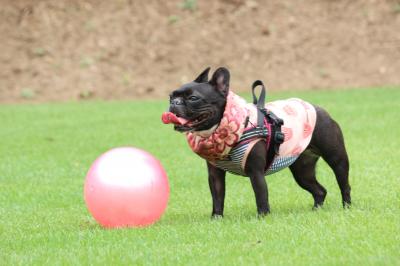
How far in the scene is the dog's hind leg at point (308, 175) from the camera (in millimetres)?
9359

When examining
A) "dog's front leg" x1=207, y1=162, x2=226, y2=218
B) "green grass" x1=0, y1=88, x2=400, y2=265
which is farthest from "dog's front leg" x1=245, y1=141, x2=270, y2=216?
"dog's front leg" x1=207, y1=162, x2=226, y2=218

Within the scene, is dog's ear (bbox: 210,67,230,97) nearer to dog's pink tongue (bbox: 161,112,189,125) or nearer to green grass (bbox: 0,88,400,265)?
dog's pink tongue (bbox: 161,112,189,125)

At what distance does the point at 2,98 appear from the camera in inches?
1009

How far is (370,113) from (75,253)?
43.4 feet

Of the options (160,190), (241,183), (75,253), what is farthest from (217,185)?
(241,183)

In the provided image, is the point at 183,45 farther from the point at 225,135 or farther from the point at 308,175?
the point at 225,135

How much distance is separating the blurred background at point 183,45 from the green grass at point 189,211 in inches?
248

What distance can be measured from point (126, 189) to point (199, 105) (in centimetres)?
107

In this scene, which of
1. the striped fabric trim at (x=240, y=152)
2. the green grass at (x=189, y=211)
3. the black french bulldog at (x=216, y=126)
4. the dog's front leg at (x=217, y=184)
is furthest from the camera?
the dog's front leg at (x=217, y=184)

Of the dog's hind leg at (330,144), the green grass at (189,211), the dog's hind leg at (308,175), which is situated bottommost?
the green grass at (189,211)

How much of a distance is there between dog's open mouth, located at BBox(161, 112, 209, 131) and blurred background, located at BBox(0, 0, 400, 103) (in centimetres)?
1758

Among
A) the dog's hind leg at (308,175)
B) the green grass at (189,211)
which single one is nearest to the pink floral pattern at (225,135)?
the green grass at (189,211)

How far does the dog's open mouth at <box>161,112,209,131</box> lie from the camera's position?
7.93m

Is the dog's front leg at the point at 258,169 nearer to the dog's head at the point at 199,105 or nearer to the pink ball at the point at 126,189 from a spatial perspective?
the dog's head at the point at 199,105
